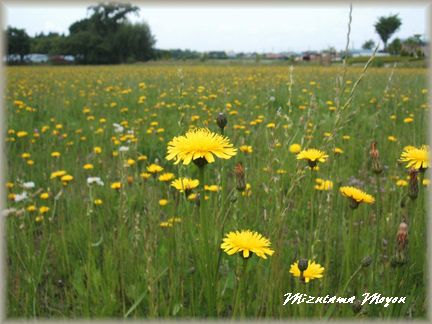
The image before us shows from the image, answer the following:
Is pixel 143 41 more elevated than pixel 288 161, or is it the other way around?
pixel 143 41

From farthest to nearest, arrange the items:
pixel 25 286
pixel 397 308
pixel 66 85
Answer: pixel 66 85 → pixel 25 286 → pixel 397 308

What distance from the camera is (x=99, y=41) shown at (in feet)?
74.6

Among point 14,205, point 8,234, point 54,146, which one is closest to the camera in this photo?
point 8,234

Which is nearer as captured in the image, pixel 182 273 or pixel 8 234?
pixel 182 273

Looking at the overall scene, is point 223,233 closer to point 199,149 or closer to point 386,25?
point 199,149

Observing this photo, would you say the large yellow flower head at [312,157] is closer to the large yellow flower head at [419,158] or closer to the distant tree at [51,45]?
the large yellow flower head at [419,158]

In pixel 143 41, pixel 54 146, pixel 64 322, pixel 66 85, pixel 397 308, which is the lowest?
pixel 64 322

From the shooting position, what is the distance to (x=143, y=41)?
29.1 meters

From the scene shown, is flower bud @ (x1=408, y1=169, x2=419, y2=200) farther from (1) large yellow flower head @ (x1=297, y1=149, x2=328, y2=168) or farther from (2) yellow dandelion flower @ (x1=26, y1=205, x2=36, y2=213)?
(2) yellow dandelion flower @ (x1=26, y1=205, x2=36, y2=213)

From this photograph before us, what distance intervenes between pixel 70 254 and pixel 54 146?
1.77m

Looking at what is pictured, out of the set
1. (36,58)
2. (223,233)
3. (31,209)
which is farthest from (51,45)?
(223,233)

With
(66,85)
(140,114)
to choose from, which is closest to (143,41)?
(66,85)

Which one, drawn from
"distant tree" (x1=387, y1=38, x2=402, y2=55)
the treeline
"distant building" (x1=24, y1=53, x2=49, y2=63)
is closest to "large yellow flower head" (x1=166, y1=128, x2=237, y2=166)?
"distant tree" (x1=387, y1=38, x2=402, y2=55)

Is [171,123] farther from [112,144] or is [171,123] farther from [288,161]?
[288,161]
